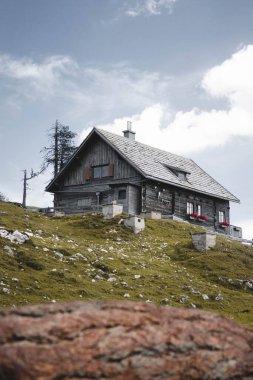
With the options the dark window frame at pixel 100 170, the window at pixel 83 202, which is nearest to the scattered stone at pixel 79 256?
the dark window frame at pixel 100 170

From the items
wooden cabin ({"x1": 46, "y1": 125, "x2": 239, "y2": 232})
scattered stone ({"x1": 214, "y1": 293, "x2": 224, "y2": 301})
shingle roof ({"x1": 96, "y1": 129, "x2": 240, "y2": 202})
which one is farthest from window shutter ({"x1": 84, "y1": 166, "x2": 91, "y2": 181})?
scattered stone ({"x1": 214, "y1": 293, "x2": 224, "y2": 301})

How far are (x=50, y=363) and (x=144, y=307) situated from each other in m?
1.02

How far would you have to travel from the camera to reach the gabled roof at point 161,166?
49.4 meters

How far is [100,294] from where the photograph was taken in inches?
851

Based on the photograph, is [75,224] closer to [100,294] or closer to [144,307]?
[100,294]

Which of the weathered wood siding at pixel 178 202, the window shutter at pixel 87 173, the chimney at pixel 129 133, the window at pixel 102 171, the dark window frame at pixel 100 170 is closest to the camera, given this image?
the weathered wood siding at pixel 178 202

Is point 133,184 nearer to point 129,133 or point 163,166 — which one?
point 163,166

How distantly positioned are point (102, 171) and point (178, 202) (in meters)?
7.61

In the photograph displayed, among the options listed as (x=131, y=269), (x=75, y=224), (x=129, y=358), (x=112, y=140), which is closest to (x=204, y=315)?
(x=129, y=358)

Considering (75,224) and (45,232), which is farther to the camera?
(75,224)

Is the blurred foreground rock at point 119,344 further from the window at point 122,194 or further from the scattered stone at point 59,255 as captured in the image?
the window at point 122,194

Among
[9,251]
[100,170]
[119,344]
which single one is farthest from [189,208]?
[119,344]

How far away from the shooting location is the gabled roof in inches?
1946

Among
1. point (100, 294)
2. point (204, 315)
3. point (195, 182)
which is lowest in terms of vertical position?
point (100, 294)
